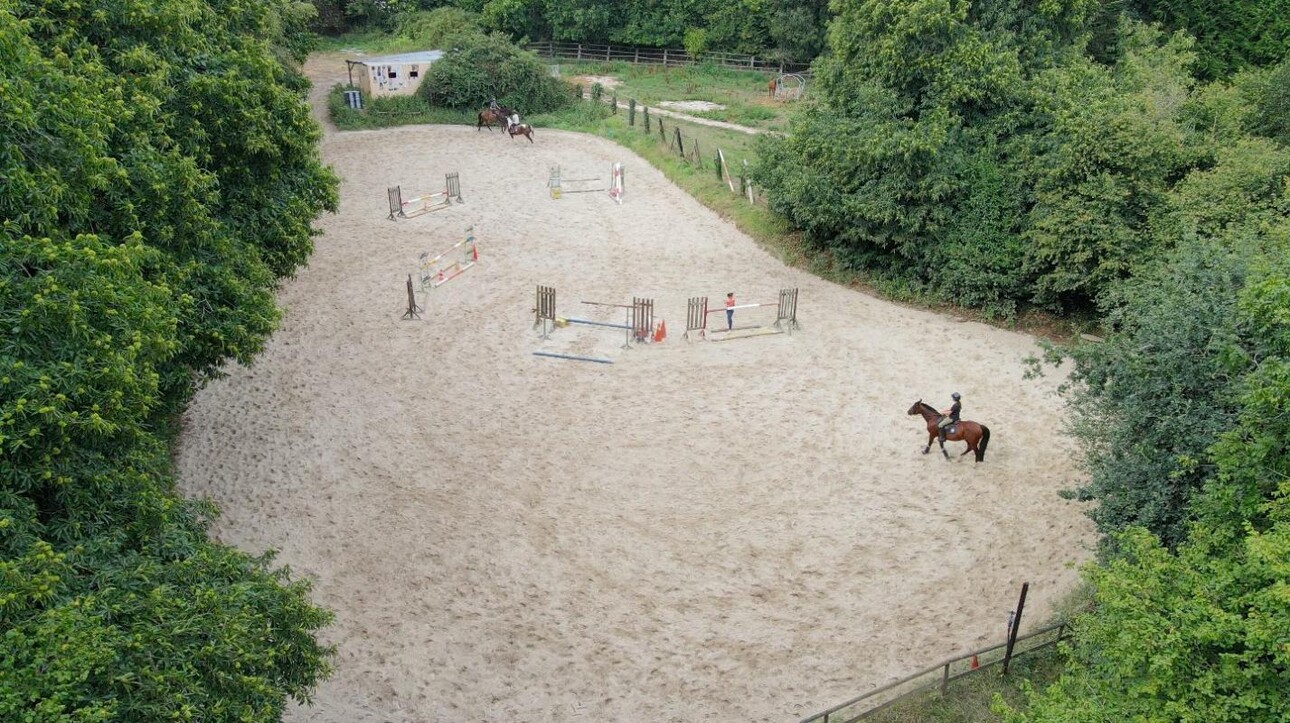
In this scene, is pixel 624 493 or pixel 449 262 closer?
pixel 624 493

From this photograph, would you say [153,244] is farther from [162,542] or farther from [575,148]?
[575,148]

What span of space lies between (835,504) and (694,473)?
2648 mm

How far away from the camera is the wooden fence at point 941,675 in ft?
40.6

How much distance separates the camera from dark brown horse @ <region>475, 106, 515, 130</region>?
4056 centimetres

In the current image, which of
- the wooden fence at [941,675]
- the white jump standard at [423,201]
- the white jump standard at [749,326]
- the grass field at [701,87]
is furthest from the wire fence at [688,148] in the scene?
the wooden fence at [941,675]

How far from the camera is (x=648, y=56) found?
182 feet

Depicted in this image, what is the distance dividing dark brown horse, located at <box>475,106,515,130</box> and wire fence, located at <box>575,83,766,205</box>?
208 inches

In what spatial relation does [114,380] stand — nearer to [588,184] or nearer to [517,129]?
[588,184]

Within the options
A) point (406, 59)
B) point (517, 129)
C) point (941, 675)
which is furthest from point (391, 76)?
point (941, 675)

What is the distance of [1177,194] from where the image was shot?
2156 cm

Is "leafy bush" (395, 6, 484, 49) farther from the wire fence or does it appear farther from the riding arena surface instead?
the riding arena surface

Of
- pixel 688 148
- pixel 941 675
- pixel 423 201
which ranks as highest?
pixel 688 148

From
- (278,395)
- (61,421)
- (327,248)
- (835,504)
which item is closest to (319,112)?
(327,248)

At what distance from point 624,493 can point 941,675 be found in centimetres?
631
